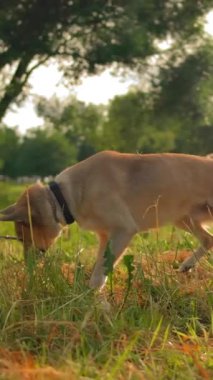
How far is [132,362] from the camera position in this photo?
3.55 meters

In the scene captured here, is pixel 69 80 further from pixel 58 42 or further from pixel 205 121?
pixel 205 121

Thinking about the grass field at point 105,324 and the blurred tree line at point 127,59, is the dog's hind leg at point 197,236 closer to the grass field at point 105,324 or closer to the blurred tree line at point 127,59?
the grass field at point 105,324

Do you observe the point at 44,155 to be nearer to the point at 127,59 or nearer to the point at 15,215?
the point at 127,59

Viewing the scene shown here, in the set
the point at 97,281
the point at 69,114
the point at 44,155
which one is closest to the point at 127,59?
the point at 69,114

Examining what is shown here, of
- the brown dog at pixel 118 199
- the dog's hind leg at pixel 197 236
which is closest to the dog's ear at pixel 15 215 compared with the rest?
the brown dog at pixel 118 199

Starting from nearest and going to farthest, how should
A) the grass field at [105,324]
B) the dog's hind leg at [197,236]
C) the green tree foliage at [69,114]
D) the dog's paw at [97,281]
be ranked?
the grass field at [105,324] → the dog's paw at [97,281] → the dog's hind leg at [197,236] → the green tree foliage at [69,114]

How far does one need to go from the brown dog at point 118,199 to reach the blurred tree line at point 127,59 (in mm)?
15130

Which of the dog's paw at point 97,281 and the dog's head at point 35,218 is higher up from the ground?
the dog's head at point 35,218

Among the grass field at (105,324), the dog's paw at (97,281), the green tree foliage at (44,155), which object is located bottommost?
the grass field at (105,324)

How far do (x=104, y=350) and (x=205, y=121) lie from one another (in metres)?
23.5

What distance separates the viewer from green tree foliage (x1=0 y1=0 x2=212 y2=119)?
2098cm

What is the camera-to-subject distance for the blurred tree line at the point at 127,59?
2142 cm

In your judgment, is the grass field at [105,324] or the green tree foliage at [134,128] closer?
the grass field at [105,324]

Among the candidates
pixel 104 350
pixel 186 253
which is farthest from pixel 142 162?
pixel 104 350
